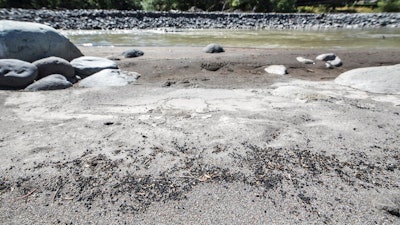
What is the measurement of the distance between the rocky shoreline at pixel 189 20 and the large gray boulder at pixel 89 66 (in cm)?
1592

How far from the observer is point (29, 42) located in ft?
22.3

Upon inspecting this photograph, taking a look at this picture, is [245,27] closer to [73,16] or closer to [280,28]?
[280,28]

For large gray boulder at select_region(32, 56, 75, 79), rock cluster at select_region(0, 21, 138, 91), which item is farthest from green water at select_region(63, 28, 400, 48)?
large gray boulder at select_region(32, 56, 75, 79)

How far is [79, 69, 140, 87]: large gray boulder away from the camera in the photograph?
599cm

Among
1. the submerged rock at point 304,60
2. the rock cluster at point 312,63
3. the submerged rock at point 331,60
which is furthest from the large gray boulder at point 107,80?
the submerged rock at point 331,60

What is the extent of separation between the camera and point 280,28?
81.1 feet

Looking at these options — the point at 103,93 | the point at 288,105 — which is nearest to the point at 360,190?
the point at 288,105

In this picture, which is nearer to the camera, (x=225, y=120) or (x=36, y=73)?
(x=225, y=120)

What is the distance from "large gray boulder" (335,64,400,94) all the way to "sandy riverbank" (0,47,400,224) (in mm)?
290

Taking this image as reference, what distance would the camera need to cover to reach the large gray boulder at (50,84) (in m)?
5.60

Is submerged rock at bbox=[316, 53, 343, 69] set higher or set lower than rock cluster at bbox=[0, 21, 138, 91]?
lower

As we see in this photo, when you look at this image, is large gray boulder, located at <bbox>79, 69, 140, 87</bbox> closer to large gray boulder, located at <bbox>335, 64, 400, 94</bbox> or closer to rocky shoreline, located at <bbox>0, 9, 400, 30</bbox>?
large gray boulder, located at <bbox>335, 64, 400, 94</bbox>

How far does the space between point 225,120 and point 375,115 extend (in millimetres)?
2110

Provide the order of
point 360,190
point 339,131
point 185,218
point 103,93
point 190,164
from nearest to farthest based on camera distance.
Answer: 1. point 185,218
2. point 360,190
3. point 190,164
4. point 339,131
5. point 103,93
